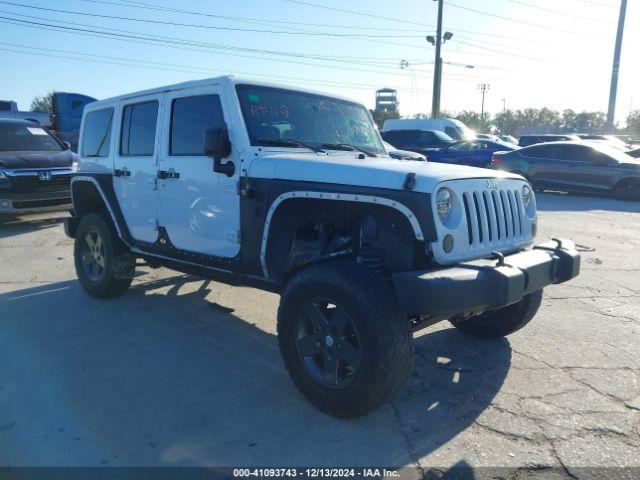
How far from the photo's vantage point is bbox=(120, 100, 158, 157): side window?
449 cm

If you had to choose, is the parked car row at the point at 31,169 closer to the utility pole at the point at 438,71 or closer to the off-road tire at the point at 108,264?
the off-road tire at the point at 108,264

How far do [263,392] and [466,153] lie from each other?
14.2 meters

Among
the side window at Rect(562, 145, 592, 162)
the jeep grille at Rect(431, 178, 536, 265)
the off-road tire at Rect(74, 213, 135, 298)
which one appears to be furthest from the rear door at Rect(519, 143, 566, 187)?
the off-road tire at Rect(74, 213, 135, 298)

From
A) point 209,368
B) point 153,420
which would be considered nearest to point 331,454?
point 153,420

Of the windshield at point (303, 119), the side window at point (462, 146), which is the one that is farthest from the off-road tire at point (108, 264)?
the side window at point (462, 146)

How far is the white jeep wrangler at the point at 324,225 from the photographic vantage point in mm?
2752

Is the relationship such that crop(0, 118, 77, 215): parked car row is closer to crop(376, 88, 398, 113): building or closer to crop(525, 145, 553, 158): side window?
crop(525, 145, 553, 158): side window

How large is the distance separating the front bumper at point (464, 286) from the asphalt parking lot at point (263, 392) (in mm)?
799

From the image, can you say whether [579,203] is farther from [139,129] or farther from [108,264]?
[108,264]

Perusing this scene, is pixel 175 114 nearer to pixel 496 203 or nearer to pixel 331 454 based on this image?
pixel 496 203

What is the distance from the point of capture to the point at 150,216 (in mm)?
4523

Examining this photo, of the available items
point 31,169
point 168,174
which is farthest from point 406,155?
point 31,169

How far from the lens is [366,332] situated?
274cm

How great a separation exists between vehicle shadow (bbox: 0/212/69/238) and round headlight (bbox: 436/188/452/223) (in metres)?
8.19
